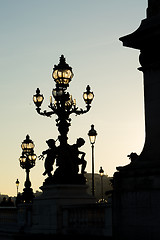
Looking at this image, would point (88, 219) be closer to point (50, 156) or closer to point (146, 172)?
point (50, 156)

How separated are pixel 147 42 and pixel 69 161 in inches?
376

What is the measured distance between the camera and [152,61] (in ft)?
46.3

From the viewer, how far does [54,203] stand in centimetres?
2167

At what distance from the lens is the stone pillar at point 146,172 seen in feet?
44.1

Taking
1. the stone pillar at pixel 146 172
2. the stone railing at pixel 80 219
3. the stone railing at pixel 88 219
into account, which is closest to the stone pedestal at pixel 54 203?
the stone railing at pixel 80 219

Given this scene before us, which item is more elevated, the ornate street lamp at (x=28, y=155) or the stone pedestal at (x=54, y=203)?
the ornate street lamp at (x=28, y=155)

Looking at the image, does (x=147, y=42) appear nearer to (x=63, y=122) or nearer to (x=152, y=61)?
(x=152, y=61)

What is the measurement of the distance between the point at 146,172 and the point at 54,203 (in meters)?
8.66

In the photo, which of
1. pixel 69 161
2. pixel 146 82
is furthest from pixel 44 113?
pixel 146 82

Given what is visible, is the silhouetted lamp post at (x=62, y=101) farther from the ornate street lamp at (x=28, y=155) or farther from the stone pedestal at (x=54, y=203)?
the ornate street lamp at (x=28, y=155)

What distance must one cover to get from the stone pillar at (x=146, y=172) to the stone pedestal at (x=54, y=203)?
23.7ft

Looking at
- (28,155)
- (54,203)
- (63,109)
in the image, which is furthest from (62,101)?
(28,155)

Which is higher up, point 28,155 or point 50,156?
point 28,155

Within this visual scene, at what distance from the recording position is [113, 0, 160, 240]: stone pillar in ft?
44.1
